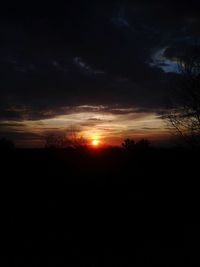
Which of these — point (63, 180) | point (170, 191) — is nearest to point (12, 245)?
point (63, 180)

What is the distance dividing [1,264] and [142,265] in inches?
143

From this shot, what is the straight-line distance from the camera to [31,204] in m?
12.1

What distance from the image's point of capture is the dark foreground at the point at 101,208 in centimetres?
902

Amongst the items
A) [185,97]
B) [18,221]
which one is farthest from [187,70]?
[18,221]

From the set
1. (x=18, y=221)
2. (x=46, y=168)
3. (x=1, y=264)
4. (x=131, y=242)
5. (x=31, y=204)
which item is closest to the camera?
(x=1, y=264)

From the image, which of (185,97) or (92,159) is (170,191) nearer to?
(92,159)

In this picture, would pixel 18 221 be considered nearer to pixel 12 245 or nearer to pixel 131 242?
pixel 12 245

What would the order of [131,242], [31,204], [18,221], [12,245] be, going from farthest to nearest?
[31,204]
[18,221]
[131,242]
[12,245]

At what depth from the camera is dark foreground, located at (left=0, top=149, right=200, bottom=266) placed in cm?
902

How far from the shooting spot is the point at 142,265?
27.2 ft

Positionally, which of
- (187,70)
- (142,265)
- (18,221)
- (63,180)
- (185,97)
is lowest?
(142,265)

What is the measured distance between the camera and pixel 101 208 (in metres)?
12.3

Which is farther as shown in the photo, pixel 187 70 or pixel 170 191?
pixel 187 70

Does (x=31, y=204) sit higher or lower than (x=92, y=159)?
lower
